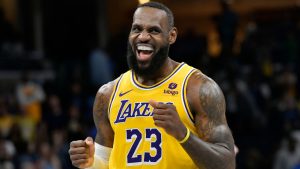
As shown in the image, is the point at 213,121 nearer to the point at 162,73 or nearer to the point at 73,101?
the point at 162,73

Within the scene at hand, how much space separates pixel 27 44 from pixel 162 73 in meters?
14.1

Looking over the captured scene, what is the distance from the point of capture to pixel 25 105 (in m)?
14.9

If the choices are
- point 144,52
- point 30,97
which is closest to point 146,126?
point 144,52

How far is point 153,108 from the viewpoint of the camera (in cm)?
540

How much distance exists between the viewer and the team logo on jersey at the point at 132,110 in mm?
5645

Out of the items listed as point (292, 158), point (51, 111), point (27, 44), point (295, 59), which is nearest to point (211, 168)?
point (292, 158)

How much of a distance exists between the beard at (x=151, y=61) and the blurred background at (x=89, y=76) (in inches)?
277

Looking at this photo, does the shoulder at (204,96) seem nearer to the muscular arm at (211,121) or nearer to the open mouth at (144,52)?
the muscular arm at (211,121)

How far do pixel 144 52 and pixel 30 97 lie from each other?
965cm

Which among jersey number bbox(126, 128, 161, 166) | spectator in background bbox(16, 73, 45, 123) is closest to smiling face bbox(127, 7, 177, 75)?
jersey number bbox(126, 128, 161, 166)

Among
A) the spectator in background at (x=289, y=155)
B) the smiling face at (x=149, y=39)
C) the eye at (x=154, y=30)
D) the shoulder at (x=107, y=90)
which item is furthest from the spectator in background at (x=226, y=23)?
the eye at (x=154, y=30)

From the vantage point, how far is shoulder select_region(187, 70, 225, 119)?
552cm

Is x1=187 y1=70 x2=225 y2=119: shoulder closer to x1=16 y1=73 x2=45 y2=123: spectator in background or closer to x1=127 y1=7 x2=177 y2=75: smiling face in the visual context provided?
x1=127 y1=7 x2=177 y2=75: smiling face

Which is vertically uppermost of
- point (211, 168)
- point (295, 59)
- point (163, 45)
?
point (163, 45)
